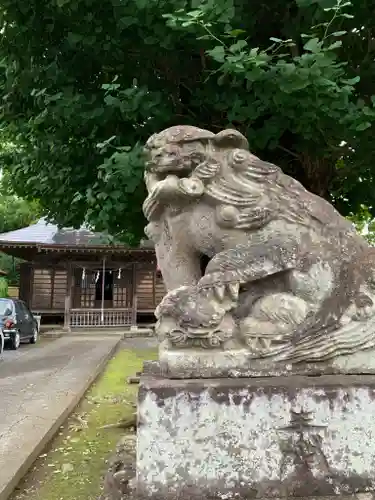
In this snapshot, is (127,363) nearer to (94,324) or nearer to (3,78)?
(3,78)

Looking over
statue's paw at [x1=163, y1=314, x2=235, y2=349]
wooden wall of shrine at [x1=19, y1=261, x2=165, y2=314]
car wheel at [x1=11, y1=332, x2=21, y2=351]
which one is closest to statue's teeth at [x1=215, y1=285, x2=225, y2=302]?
statue's paw at [x1=163, y1=314, x2=235, y2=349]

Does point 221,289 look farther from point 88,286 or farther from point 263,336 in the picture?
point 88,286

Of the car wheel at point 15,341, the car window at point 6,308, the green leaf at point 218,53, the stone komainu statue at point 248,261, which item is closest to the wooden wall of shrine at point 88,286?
the car window at point 6,308

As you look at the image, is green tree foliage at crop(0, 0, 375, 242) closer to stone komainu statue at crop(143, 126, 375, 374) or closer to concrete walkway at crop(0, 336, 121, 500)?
stone komainu statue at crop(143, 126, 375, 374)

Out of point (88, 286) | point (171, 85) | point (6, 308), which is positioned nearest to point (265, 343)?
point (171, 85)

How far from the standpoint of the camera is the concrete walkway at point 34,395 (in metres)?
4.02

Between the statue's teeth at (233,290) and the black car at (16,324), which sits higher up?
the statue's teeth at (233,290)

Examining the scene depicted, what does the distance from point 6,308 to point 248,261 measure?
14.0 metres

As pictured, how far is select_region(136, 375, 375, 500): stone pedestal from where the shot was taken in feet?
7.02

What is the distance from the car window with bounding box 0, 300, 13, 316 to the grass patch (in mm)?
7803

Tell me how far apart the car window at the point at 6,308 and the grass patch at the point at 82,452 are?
7.80m

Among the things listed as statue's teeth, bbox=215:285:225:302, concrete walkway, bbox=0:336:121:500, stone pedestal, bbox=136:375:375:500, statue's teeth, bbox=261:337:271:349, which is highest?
statue's teeth, bbox=215:285:225:302

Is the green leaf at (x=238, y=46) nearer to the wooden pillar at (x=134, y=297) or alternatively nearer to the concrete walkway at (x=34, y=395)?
the concrete walkway at (x=34, y=395)

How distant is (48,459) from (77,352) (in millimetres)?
9052
